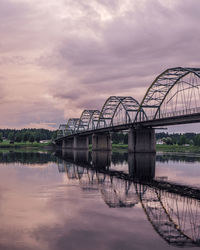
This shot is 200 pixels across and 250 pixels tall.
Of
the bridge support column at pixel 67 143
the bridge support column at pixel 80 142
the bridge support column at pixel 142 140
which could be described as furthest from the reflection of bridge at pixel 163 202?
the bridge support column at pixel 67 143

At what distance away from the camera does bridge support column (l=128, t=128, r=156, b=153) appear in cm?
8688

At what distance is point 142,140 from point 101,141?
123 ft

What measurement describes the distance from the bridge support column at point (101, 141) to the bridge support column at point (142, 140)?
34.8 metres

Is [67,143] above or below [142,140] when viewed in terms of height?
below

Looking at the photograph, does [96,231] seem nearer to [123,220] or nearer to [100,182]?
[123,220]

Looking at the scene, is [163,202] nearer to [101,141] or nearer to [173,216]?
[173,216]

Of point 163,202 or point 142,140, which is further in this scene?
point 142,140

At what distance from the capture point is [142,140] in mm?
87438

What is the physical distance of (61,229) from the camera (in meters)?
14.9

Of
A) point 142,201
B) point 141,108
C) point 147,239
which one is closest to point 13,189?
point 142,201

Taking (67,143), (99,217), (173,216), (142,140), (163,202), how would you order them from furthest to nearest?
(67,143) < (142,140) < (163,202) < (173,216) < (99,217)

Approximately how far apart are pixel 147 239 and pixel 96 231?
235 cm

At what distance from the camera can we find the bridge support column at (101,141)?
122125mm

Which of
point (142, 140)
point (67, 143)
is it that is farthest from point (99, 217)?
point (67, 143)
